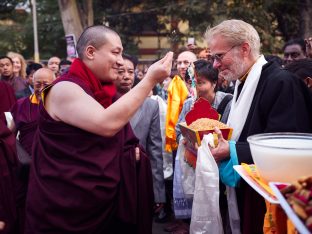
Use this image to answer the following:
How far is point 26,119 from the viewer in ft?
10.4

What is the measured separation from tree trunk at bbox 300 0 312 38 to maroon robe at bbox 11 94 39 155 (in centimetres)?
1233

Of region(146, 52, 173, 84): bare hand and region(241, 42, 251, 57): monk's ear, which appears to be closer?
region(146, 52, 173, 84): bare hand

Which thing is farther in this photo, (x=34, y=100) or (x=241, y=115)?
(x=34, y=100)

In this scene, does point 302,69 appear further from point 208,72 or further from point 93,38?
point 93,38

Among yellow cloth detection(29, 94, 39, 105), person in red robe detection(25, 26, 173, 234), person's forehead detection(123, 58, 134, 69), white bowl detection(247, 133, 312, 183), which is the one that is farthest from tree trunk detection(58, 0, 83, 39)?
white bowl detection(247, 133, 312, 183)

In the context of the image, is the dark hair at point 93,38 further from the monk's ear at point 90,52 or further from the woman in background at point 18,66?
the woman in background at point 18,66

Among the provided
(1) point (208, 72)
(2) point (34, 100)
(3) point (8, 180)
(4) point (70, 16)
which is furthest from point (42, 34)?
(3) point (8, 180)

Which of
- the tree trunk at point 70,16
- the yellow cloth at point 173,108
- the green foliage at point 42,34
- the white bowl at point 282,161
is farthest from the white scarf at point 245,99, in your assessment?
the green foliage at point 42,34

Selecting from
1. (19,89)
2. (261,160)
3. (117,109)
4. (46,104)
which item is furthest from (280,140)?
(19,89)

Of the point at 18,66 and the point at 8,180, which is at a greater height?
A: the point at 18,66

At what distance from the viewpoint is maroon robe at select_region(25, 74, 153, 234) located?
191cm

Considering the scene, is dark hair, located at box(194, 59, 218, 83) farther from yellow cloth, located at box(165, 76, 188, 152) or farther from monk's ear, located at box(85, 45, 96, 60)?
monk's ear, located at box(85, 45, 96, 60)

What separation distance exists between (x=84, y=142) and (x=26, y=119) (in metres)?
1.45

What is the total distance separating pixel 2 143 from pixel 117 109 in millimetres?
1520
